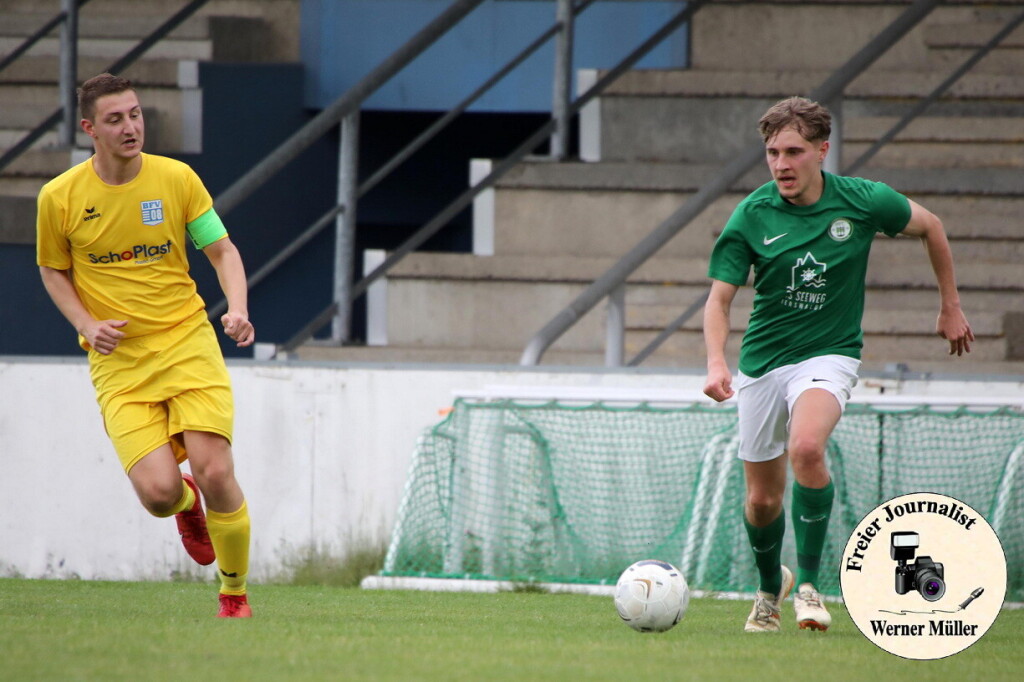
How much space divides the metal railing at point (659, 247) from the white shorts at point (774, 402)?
A: 8.15ft

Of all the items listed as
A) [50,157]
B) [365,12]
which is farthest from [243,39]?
[50,157]

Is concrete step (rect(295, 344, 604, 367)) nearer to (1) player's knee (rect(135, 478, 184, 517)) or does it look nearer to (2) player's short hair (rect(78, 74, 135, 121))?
(1) player's knee (rect(135, 478, 184, 517))

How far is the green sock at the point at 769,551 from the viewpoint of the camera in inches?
213

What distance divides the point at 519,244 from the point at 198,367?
4876mm

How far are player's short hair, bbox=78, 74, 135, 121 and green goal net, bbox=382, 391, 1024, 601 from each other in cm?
282

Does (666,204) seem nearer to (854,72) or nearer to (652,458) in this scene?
(854,72)

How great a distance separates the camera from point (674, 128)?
35.0ft

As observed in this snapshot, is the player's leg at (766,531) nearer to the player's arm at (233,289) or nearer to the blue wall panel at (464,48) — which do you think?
the player's arm at (233,289)

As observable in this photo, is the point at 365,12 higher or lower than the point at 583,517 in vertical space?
higher

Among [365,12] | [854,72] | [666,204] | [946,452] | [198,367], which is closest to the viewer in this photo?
[198,367]

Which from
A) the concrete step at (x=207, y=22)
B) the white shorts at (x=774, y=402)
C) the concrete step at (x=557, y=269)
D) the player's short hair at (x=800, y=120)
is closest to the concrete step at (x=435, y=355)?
the concrete step at (x=557, y=269)

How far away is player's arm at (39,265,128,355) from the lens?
204 inches

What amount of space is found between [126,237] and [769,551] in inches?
96.4

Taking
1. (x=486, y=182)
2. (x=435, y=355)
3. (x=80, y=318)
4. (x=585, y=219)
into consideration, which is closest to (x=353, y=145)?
(x=486, y=182)
